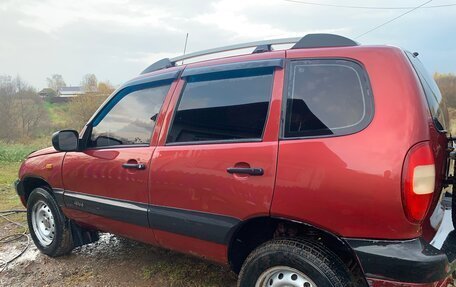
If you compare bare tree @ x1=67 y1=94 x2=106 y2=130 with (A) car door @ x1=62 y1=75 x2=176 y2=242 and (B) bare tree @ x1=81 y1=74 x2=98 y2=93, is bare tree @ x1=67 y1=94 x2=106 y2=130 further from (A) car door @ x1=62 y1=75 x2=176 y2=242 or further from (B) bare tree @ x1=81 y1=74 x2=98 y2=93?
(A) car door @ x1=62 y1=75 x2=176 y2=242

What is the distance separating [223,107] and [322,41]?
77 cm

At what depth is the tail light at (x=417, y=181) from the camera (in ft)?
5.96

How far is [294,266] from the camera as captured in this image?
2115 millimetres

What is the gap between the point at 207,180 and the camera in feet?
7.98

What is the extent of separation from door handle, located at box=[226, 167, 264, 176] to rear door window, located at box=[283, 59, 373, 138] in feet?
0.86

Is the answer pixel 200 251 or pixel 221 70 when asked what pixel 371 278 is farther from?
pixel 221 70

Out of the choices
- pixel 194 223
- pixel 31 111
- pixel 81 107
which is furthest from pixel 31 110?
pixel 194 223

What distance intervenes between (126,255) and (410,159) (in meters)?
3.18

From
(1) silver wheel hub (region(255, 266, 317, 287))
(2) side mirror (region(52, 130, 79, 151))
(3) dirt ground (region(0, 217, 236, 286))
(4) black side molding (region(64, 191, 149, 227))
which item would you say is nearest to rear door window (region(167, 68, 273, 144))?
(4) black side molding (region(64, 191, 149, 227))

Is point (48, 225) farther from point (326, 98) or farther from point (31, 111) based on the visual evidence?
point (31, 111)

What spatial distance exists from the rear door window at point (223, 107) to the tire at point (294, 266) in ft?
2.24

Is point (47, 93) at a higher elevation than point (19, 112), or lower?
higher

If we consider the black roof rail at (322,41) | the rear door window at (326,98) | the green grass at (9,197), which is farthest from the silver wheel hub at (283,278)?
the green grass at (9,197)

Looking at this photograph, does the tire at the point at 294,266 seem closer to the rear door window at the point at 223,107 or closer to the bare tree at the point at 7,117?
the rear door window at the point at 223,107
